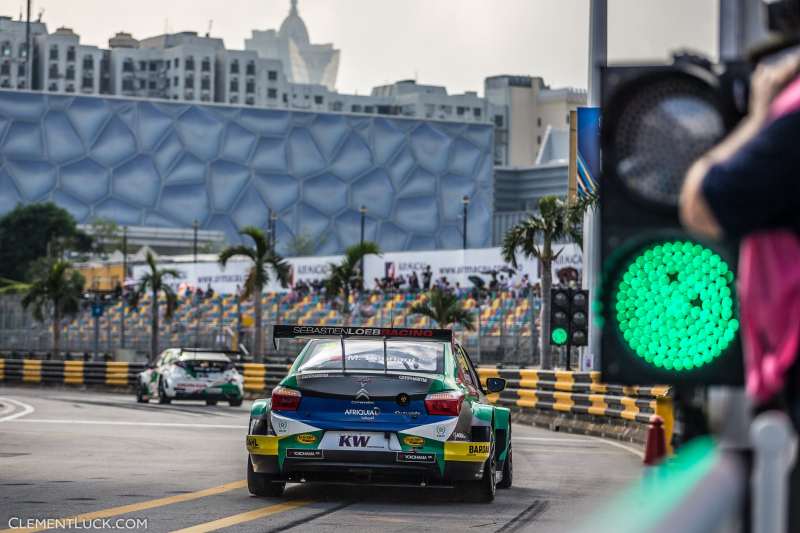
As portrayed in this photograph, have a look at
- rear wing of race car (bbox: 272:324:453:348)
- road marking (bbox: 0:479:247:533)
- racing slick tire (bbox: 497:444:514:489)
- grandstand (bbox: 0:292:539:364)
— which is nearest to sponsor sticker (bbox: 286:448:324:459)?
road marking (bbox: 0:479:247:533)

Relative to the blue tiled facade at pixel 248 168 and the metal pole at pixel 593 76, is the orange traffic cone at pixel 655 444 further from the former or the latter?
Result: the blue tiled facade at pixel 248 168

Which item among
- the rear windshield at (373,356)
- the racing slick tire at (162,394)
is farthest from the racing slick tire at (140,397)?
the rear windshield at (373,356)

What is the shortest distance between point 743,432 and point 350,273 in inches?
2216

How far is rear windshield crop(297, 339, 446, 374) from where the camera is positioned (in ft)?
41.6

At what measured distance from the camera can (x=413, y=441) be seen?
12.2 m

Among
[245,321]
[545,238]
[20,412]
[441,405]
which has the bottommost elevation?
[20,412]

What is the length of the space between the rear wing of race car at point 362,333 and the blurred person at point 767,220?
10546mm

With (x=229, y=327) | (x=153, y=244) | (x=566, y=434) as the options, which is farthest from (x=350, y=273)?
(x=153, y=244)

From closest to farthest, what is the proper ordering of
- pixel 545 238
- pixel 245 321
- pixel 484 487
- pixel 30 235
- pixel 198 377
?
pixel 484 487 → pixel 198 377 → pixel 545 238 → pixel 245 321 → pixel 30 235

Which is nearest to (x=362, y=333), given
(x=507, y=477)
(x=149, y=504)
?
(x=507, y=477)

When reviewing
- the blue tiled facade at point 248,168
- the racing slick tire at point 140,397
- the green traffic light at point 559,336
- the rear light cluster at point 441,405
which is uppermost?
the blue tiled facade at point 248,168

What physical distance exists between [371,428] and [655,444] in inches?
339

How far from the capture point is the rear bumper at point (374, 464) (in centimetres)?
1216

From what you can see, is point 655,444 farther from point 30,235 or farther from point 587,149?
point 30,235
